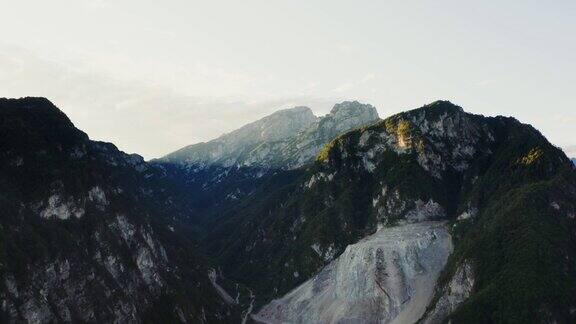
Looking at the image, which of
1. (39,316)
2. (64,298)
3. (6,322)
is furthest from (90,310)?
(6,322)

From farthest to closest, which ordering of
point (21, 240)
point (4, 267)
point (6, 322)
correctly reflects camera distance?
point (21, 240), point (4, 267), point (6, 322)

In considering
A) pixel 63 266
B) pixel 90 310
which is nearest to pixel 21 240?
pixel 63 266

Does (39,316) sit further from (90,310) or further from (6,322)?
(90,310)

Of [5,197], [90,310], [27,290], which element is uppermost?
[5,197]

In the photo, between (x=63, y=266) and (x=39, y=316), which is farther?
(x=63, y=266)

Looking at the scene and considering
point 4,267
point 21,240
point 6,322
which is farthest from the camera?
point 21,240

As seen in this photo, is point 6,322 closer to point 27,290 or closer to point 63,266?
point 27,290

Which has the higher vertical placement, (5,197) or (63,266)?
(5,197)

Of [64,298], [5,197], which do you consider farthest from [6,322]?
[5,197]

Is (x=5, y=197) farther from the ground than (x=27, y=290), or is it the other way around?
(x=5, y=197)

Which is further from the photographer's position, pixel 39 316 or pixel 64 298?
pixel 64 298
